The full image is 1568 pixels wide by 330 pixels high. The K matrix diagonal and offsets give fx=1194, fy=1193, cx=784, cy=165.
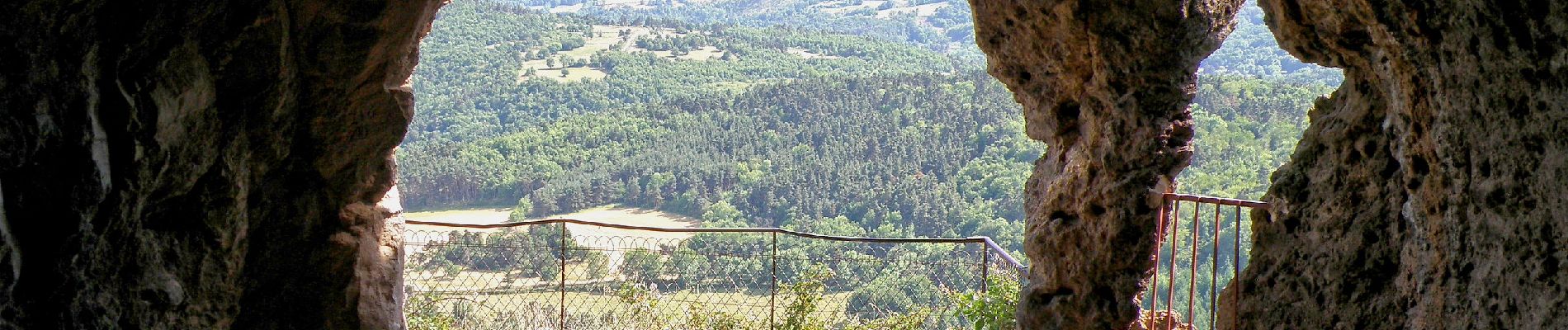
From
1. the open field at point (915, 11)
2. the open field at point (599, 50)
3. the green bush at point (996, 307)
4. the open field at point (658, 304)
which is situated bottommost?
the open field at point (658, 304)

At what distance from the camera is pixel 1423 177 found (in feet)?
7.45

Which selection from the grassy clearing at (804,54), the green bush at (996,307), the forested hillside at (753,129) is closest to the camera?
the green bush at (996,307)

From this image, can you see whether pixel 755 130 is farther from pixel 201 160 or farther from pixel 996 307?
pixel 201 160

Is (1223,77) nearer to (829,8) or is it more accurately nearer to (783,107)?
(783,107)

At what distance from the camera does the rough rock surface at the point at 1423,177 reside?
1.83 m

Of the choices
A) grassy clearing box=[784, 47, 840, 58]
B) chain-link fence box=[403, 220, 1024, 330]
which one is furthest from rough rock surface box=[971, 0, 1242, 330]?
grassy clearing box=[784, 47, 840, 58]

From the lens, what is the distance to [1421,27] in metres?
2.04

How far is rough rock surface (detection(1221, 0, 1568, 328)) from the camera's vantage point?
6.00 feet

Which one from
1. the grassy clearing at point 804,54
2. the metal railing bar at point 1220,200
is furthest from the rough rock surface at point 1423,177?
the grassy clearing at point 804,54

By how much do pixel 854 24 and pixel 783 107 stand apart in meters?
33.5

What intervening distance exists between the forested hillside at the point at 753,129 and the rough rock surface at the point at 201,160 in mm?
16801

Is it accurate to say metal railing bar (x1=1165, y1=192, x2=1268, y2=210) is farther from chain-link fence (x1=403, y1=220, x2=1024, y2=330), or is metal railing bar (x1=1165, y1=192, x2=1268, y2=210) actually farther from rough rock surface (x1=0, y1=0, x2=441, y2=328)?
rough rock surface (x1=0, y1=0, x2=441, y2=328)

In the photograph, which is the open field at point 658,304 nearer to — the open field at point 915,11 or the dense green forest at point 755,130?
the dense green forest at point 755,130

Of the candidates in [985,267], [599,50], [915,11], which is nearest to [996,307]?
[985,267]
